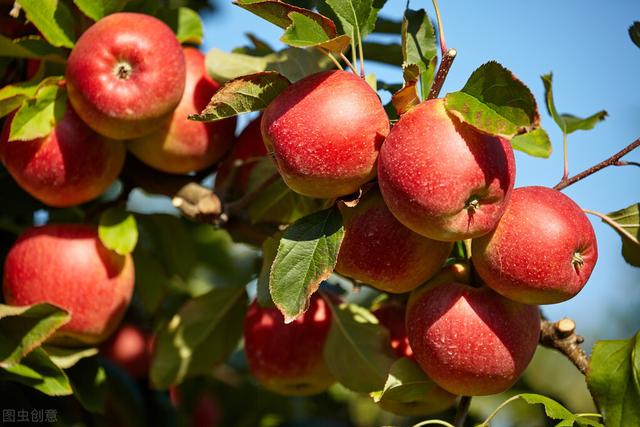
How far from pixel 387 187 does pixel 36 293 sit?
0.78m

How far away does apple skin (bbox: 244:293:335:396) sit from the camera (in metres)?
1.56

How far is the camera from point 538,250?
1.06 m

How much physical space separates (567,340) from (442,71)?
0.51 meters

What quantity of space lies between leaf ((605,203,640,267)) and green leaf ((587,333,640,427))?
0.16 metres

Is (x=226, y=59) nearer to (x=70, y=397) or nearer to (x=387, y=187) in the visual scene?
(x=387, y=187)

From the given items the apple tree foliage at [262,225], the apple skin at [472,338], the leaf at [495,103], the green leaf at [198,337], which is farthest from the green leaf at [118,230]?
the leaf at [495,103]

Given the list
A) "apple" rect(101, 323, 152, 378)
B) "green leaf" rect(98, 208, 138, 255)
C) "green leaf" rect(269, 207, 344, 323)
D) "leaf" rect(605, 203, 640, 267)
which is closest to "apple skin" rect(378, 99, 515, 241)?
"green leaf" rect(269, 207, 344, 323)

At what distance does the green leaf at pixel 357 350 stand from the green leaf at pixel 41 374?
47cm

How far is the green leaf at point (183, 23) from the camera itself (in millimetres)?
1608

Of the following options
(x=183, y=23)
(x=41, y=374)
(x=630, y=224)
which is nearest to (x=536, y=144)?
(x=630, y=224)

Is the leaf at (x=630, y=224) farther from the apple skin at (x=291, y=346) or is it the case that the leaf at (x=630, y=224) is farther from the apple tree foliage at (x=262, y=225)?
the apple skin at (x=291, y=346)

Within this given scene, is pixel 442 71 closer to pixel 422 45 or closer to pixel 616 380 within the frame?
pixel 422 45

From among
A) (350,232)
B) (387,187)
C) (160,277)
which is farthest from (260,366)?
(387,187)

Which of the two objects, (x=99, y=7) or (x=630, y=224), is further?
(x=99, y=7)
